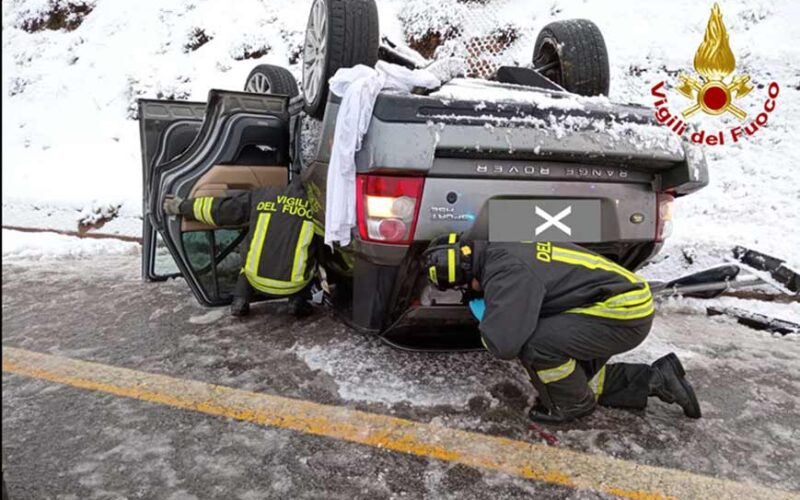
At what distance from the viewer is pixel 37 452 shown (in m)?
2.00

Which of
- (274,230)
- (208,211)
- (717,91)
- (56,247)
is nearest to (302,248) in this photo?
(274,230)

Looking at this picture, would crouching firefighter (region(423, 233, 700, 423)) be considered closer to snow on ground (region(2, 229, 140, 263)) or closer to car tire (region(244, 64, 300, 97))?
car tire (region(244, 64, 300, 97))

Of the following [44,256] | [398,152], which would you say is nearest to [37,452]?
[398,152]

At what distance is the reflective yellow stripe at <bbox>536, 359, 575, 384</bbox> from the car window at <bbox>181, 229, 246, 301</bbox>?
6.74 ft

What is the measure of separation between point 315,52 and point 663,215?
6.88ft

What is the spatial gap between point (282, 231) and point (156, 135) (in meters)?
1.40

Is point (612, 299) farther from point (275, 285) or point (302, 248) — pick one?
point (275, 285)

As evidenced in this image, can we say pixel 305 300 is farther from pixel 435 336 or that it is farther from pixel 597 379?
pixel 597 379

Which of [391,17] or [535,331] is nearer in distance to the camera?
[535,331]

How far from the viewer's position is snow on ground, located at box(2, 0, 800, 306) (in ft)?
18.5

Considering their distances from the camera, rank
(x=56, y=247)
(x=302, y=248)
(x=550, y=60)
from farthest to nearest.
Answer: (x=56, y=247)
(x=550, y=60)
(x=302, y=248)

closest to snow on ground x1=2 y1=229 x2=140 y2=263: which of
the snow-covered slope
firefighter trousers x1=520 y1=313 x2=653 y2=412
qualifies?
the snow-covered slope

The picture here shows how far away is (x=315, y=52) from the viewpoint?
11.0 ft

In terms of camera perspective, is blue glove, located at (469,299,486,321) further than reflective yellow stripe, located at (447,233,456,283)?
Yes
